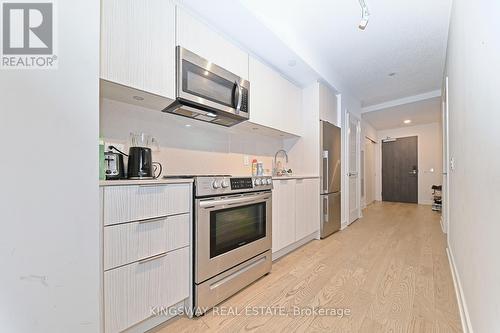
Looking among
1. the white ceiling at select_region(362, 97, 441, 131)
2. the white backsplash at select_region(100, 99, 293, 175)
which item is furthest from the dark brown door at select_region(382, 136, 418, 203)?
the white backsplash at select_region(100, 99, 293, 175)

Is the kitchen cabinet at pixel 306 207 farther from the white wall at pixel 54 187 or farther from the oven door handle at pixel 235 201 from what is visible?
the white wall at pixel 54 187

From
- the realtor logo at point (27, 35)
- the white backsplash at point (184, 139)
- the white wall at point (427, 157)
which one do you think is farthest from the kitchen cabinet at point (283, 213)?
the white wall at point (427, 157)

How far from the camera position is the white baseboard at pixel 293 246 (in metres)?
2.43

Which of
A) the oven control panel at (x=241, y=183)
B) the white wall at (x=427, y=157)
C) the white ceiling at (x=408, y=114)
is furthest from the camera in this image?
the white wall at (x=427, y=157)

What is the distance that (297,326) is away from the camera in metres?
1.38

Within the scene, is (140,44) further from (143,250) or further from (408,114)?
(408,114)

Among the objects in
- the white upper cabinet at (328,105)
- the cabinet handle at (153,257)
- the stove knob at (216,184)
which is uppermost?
the white upper cabinet at (328,105)

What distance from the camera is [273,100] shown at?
8.80 feet

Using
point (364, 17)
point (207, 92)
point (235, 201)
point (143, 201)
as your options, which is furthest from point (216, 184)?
point (364, 17)

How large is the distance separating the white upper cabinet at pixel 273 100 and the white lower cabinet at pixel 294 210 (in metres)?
0.71

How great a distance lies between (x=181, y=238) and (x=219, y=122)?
4.10ft

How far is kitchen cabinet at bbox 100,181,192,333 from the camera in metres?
1.12

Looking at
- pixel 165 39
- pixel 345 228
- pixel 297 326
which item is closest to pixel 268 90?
pixel 165 39

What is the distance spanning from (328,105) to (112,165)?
3004mm
